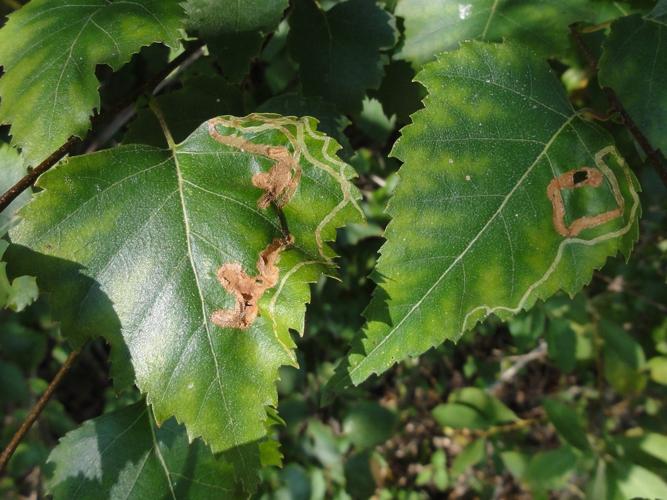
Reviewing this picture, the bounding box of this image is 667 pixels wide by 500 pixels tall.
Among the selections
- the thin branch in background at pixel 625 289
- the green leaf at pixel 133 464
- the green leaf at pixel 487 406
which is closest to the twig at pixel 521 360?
the thin branch in background at pixel 625 289

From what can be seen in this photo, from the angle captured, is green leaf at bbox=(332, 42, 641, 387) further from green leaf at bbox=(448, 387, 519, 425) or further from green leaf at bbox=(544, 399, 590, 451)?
green leaf at bbox=(448, 387, 519, 425)

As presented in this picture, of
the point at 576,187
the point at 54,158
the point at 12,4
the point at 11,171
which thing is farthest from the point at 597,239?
the point at 12,4

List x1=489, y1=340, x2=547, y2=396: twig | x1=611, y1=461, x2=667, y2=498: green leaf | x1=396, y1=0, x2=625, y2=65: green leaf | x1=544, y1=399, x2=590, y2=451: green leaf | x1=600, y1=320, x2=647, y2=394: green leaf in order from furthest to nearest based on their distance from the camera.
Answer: x1=489, y1=340, x2=547, y2=396: twig < x1=600, y1=320, x2=647, y2=394: green leaf < x1=544, y1=399, x2=590, y2=451: green leaf < x1=611, y1=461, x2=667, y2=498: green leaf < x1=396, y1=0, x2=625, y2=65: green leaf

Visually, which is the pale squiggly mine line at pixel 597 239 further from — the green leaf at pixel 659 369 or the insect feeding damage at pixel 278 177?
the green leaf at pixel 659 369

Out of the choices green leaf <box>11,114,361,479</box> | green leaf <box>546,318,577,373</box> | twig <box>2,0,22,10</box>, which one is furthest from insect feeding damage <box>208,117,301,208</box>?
green leaf <box>546,318,577,373</box>

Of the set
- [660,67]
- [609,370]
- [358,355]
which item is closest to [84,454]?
[358,355]

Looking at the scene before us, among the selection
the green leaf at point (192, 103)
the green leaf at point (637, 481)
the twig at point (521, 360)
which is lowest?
the twig at point (521, 360)
